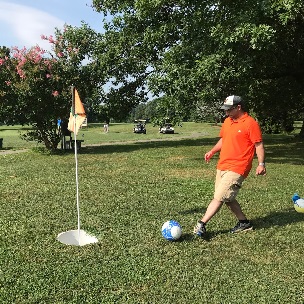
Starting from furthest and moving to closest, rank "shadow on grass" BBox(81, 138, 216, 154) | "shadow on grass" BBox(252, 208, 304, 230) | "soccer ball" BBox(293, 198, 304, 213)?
"shadow on grass" BBox(81, 138, 216, 154) → "soccer ball" BBox(293, 198, 304, 213) → "shadow on grass" BBox(252, 208, 304, 230)

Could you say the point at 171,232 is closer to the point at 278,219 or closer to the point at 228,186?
the point at 228,186

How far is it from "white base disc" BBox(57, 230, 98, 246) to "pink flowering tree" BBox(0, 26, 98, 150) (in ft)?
42.8

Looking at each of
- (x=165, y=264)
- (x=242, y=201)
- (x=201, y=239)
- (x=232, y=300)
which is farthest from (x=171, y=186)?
(x=232, y=300)

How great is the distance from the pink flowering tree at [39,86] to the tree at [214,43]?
3247 millimetres

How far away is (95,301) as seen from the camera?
→ 368 centimetres

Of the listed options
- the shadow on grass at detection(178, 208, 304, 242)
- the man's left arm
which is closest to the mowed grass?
the shadow on grass at detection(178, 208, 304, 242)

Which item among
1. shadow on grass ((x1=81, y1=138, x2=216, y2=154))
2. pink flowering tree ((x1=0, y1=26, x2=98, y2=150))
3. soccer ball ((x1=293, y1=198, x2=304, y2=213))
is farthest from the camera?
shadow on grass ((x1=81, y1=138, x2=216, y2=154))

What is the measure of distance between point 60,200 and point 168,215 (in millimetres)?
2453

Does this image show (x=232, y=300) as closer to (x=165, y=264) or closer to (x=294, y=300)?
(x=294, y=300)

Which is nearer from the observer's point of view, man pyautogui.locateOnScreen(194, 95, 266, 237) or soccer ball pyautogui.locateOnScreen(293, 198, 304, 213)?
man pyautogui.locateOnScreen(194, 95, 266, 237)

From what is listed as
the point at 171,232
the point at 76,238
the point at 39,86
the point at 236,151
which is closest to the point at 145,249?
the point at 171,232

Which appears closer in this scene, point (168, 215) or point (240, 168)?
point (240, 168)

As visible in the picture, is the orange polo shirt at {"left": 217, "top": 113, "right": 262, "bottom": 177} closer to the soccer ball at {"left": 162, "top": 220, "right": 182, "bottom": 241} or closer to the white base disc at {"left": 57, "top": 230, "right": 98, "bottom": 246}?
the soccer ball at {"left": 162, "top": 220, "right": 182, "bottom": 241}

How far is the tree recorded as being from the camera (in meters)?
11.4
